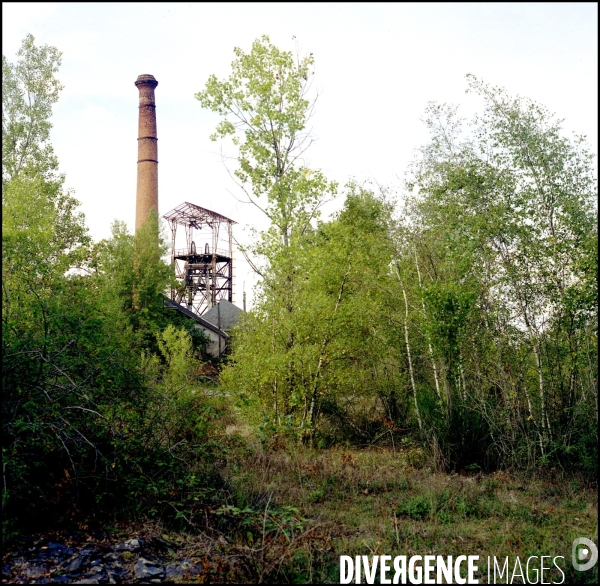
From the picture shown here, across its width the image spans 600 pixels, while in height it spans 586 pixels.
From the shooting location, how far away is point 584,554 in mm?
5156

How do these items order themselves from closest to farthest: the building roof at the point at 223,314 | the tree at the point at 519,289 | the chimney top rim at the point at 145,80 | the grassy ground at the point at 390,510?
the grassy ground at the point at 390,510, the tree at the point at 519,289, the chimney top rim at the point at 145,80, the building roof at the point at 223,314

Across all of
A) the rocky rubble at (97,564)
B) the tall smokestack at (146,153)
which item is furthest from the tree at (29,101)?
the rocky rubble at (97,564)

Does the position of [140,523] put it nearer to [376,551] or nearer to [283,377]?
[376,551]

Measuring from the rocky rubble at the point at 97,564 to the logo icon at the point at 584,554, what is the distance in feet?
10.0

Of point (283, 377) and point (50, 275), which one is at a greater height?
point (50, 275)

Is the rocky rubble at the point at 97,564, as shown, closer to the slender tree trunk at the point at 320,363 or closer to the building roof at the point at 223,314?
the slender tree trunk at the point at 320,363

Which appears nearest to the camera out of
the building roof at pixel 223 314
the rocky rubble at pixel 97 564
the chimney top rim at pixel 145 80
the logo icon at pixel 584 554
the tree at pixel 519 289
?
the rocky rubble at pixel 97 564

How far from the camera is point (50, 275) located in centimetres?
758

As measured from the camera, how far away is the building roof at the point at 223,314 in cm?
3105

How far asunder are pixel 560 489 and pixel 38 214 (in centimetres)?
Result: 885

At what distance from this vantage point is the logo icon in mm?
4945

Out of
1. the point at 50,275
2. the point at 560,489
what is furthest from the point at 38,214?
the point at 560,489

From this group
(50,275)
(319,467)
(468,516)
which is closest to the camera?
(468,516)

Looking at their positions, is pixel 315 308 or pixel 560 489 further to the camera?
pixel 315 308
